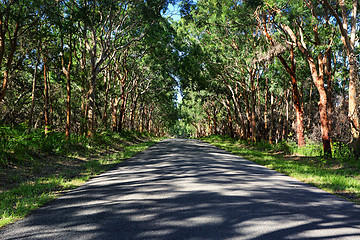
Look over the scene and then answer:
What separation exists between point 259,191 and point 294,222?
1.84m

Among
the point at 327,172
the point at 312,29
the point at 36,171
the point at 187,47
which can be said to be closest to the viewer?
the point at 36,171

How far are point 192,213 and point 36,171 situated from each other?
626 cm

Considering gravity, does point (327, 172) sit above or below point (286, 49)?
below

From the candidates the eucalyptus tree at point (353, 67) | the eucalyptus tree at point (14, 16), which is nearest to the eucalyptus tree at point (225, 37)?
the eucalyptus tree at point (353, 67)

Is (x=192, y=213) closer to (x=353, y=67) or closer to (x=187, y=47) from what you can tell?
(x=353, y=67)

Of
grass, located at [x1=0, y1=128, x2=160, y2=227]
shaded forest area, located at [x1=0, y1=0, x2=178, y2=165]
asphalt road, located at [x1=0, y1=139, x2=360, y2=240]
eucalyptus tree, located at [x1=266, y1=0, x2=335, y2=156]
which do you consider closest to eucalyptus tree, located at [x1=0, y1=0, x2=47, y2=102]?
shaded forest area, located at [x1=0, y1=0, x2=178, y2=165]

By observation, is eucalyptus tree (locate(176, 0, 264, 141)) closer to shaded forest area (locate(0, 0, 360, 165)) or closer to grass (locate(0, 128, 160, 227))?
shaded forest area (locate(0, 0, 360, 165))

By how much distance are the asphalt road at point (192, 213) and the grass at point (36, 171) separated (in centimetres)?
45

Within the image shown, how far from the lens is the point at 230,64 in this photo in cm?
2230

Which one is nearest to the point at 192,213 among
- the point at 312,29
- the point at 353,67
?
the point at 353,67

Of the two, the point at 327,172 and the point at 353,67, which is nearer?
the point at 327,172

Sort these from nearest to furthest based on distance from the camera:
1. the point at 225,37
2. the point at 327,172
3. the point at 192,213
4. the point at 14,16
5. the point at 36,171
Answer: the point at 192,213 < the point at 36,171 < the point at 327,172 < the point at 14,16 < the point at 225,37

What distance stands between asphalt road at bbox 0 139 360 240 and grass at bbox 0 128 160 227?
448 mm

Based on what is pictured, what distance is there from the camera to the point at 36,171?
317 inches
